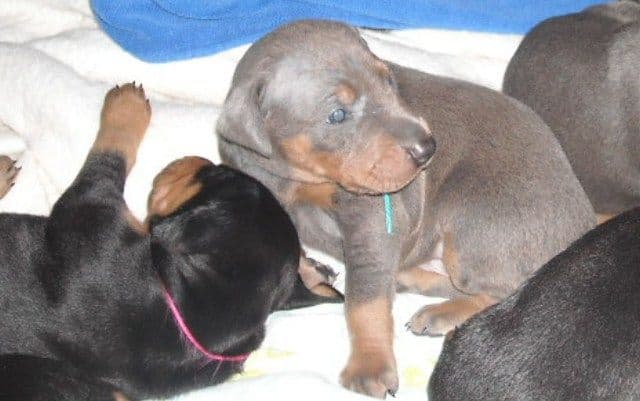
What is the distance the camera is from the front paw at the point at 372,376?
4.20 meters

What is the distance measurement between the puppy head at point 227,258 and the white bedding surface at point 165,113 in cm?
42

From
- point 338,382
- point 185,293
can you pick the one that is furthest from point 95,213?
point 338,382

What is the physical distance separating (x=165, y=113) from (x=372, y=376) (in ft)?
5.60

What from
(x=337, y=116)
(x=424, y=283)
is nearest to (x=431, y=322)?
(x=424, y=283)

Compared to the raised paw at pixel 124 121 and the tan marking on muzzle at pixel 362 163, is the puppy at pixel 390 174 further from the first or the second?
the raised paw at pixel 124 121

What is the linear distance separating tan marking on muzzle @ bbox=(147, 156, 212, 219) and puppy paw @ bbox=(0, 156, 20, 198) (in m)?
0.84

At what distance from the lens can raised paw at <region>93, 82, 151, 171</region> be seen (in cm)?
459

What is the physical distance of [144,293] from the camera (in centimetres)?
407

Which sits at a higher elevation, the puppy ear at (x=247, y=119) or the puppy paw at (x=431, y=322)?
the puppy ear at (x=247, y=119)

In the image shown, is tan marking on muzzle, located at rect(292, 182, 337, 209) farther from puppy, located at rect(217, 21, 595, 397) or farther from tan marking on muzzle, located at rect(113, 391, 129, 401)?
tan marking on muzzle, located at rect(113, 391, 129, 401)

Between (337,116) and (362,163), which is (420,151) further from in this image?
(337,116)

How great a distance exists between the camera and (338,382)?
14.3ft

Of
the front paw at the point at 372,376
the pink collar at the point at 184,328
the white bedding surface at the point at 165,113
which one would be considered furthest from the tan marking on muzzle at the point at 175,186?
the front paw at the point at 372,376

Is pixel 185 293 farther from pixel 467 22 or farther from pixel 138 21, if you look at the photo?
pixel 467 22
